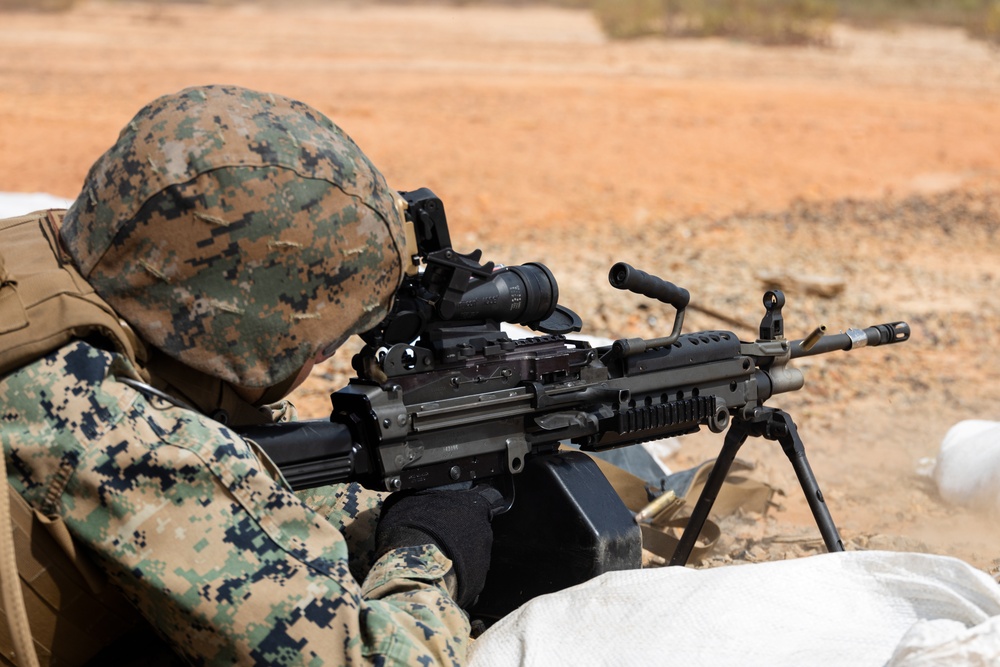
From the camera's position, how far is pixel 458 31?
24.7 meters

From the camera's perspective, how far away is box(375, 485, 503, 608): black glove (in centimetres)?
233

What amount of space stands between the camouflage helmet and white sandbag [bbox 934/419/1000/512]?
285 cm

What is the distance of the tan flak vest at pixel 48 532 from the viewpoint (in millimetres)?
1810

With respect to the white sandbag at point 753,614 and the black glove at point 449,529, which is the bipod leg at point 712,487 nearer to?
the white sandbag at point 753,614

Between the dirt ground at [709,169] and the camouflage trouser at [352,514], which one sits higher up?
the camouflage trouser at [352,514]

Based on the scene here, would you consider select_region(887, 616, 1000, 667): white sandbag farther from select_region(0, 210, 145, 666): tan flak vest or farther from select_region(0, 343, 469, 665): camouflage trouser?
select_region(0, 210, 145, 666): tan flak vest

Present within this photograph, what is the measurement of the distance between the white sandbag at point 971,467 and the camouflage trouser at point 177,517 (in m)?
2.86

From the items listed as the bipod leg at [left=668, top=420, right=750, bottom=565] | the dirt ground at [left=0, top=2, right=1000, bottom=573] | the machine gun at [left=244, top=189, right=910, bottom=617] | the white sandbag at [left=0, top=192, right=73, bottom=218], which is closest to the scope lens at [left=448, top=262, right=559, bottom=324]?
the machine gun at [left=244, top=189, right=910, bottom=617]

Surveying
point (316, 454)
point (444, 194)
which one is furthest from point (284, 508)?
point (444, 194)

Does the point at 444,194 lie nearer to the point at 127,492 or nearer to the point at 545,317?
the point at 545,317

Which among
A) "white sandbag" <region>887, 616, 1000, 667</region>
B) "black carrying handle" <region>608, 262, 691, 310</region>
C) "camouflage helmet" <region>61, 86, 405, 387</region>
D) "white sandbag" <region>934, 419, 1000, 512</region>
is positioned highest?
"camouflage helmet" <region>61, 86, 405, 387</region>

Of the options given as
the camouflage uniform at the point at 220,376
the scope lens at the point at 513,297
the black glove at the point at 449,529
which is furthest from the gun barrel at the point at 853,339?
the camouflage uniform at the point at 220,376

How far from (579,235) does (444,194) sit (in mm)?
1771

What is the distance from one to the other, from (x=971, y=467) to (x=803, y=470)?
1.25m
